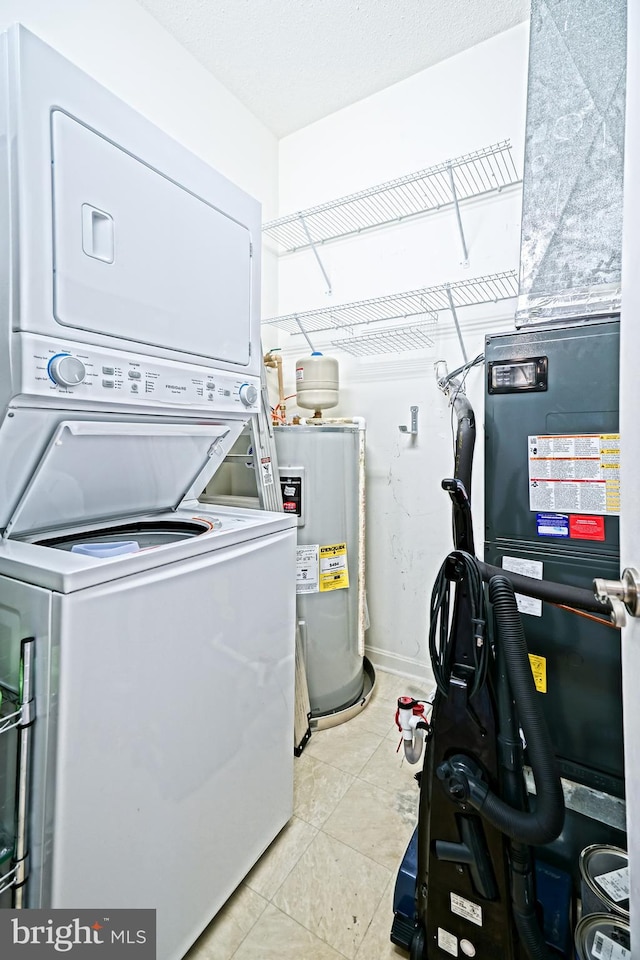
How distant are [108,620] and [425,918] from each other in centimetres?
111

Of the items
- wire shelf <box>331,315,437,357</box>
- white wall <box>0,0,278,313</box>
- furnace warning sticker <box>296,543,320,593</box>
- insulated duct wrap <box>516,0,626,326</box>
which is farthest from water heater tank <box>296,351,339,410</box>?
insulated duct wrap <box>516,0,626,326</box>

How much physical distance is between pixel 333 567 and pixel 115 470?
1.22 meters

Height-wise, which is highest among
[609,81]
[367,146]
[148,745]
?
[367,146]

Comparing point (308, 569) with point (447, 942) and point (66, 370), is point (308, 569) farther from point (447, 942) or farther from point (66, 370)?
point (66, 370)

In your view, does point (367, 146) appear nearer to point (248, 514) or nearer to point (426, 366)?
point (426, 366)

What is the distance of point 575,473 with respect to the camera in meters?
1.33

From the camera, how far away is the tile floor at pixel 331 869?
125 centimetres

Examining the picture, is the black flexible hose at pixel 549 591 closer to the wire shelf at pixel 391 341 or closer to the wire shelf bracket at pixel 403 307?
the wire shelf bracket at pixel 403 307

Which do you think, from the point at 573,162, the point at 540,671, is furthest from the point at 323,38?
the point at 540,671

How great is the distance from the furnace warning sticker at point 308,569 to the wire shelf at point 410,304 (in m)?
1.19

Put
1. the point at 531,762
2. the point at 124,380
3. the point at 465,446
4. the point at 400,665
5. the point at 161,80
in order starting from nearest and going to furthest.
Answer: the point at 531,762 → the point at 124,380 → the point at 465,446 → the point at 161,80 → the point at 400,665

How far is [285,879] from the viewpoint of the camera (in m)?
1.43

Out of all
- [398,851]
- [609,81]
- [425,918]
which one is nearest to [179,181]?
[609,81]

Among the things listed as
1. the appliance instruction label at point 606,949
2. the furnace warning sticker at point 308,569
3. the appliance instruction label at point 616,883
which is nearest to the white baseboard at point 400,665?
the furnace warning sticker at point 308,569
